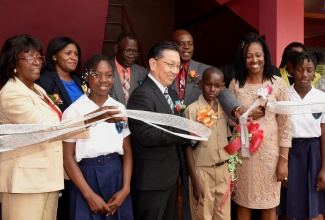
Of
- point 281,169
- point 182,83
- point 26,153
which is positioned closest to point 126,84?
point 182,83

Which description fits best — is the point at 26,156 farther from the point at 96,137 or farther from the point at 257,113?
the point at 257,113

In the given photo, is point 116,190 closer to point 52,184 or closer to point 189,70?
point 52,184

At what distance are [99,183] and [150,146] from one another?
381 millimetres

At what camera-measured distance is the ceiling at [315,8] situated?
6180 millimetres

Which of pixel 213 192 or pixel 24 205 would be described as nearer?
pixel 24 205

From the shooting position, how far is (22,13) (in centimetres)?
526

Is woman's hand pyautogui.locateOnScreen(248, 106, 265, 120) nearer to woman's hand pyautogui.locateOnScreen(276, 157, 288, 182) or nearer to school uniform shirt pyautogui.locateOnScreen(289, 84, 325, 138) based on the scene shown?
woman's hand pyautogui.locateOnScreen(276, 157, 288, 182)

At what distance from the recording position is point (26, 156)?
79.3 inches

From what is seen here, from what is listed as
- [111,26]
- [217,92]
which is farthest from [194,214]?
[111,26]

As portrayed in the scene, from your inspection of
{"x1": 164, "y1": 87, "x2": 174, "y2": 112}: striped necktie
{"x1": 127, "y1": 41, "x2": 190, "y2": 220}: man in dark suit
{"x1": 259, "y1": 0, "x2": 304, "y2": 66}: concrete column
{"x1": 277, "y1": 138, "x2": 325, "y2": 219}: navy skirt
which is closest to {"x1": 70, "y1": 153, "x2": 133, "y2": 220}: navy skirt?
{"x1": 127, "y1": 41, "x2": 190, "y2": 220}: man in dark suit

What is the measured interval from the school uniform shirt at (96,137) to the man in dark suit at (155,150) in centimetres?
11

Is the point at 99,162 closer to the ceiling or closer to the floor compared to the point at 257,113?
closer to the floor

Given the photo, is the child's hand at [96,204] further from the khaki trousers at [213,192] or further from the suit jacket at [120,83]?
the suit jacket at [120,83]

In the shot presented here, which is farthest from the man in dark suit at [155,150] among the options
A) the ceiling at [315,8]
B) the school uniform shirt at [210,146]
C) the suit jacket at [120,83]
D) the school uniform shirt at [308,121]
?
the ceiling at [315,8]
